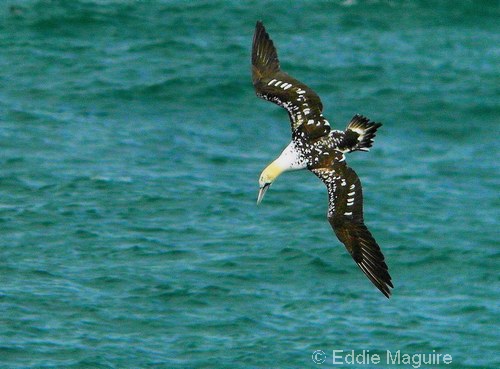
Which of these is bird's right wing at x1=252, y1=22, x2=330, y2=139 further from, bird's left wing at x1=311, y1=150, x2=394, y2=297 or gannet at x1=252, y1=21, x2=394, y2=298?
bird's left wing at x1=311, y1=150, x2=394, y2=297

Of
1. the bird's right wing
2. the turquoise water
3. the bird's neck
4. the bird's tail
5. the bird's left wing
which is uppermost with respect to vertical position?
the bird's right wing

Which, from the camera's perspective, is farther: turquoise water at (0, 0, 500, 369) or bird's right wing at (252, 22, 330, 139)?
turquoise water at (0, 0, 500, 369)

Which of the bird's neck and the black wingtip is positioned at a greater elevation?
the black wingtip

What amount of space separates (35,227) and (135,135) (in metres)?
4.17

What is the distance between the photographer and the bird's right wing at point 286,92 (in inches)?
564

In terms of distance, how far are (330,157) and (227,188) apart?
9222mm

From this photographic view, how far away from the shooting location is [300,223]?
2206cm

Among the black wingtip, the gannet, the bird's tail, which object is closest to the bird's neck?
the gannet

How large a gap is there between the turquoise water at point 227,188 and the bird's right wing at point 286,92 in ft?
15.2

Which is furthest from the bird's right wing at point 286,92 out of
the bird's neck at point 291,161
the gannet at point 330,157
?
the bird's neck at point 291,161

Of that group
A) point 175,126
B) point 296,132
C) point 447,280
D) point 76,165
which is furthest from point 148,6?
point 296,132

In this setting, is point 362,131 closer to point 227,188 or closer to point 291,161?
point 291,161

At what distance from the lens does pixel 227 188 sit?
2308 cm

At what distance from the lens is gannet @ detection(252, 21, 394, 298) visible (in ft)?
43.5
